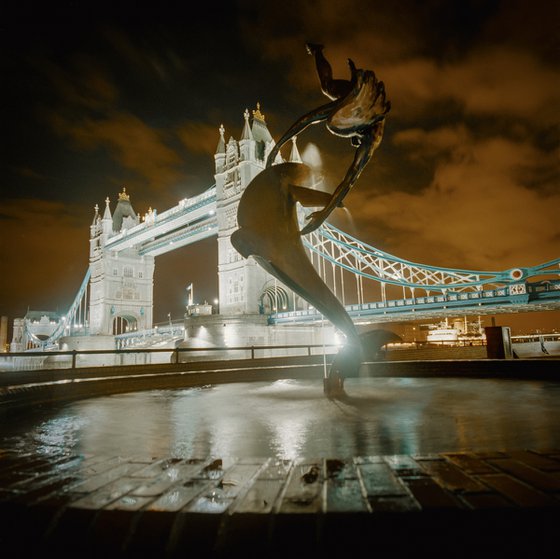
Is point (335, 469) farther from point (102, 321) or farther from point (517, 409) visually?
point (102, 321)

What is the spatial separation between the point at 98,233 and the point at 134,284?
9.33 meters

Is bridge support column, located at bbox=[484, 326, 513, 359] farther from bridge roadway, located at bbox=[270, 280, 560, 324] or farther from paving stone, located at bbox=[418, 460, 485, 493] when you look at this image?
bridge roadway, located at bbox=[270, 280, 560, 324]

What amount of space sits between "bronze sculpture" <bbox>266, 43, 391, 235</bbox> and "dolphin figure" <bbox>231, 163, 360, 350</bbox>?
0.28m

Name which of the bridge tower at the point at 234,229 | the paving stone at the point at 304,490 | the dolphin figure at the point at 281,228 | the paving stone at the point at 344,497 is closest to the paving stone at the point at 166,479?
the paving stone at the point at 304,490

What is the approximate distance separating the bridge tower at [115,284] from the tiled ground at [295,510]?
170 feet

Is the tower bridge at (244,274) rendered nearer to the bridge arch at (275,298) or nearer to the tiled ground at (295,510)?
the bridge arch at (275,298)

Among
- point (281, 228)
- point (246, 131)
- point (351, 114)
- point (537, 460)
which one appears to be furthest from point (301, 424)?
point (246, 131)

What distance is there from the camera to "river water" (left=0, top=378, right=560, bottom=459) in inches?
90.7

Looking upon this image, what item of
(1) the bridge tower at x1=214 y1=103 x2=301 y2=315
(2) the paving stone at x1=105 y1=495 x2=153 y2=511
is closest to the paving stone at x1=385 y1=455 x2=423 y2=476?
(2) the paving stone at x1=105 y1=495 x2=153 y2=511

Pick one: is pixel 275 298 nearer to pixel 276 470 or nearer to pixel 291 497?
pixel 276 470

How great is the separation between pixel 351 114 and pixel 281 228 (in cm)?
137

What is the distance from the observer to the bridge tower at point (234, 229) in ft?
97.5

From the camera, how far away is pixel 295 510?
1183 millimetres

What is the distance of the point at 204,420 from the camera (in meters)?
3.34
